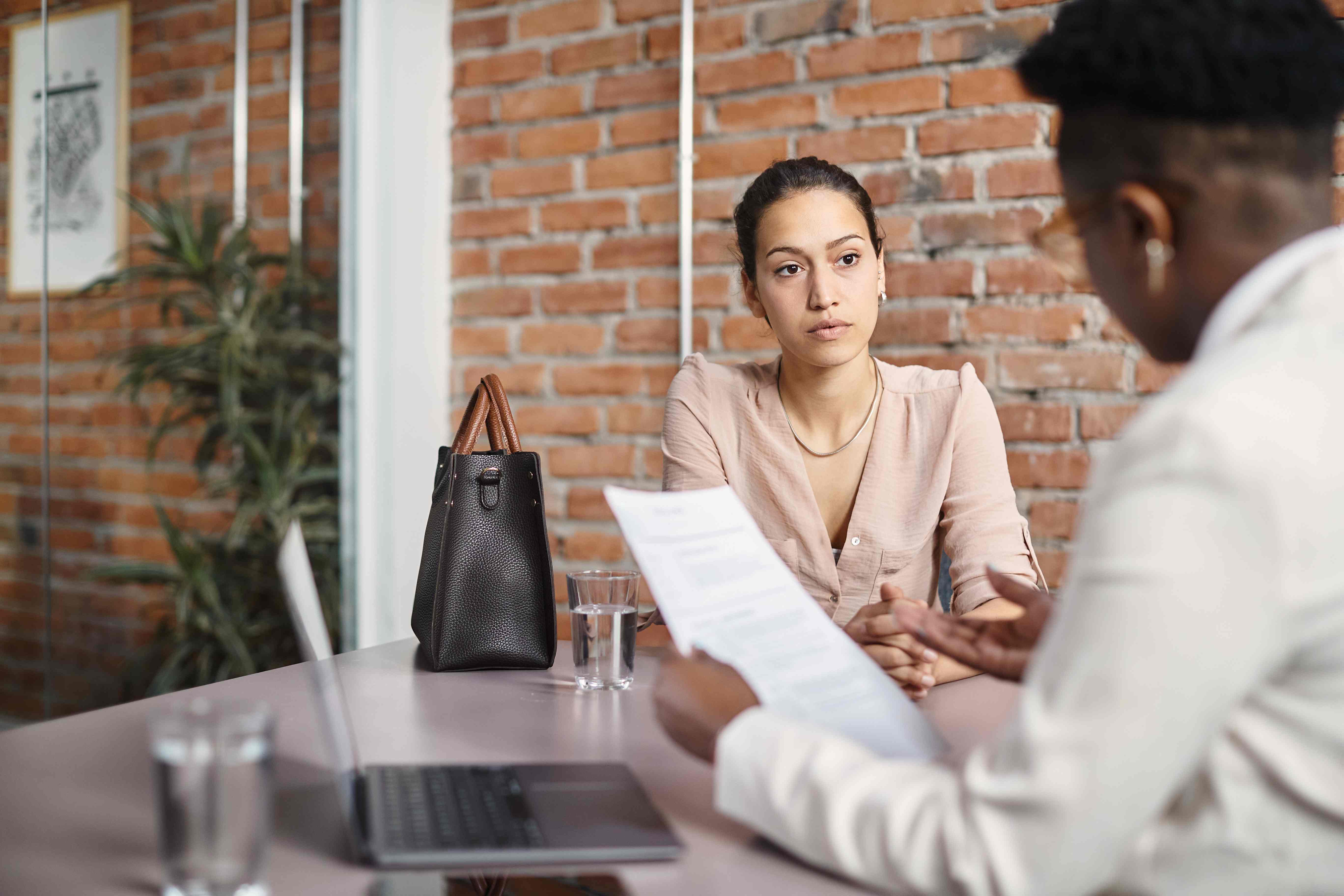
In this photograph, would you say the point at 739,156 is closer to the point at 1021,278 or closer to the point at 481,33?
the point at 1021,278

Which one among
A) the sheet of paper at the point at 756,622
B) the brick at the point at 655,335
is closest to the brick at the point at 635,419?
the brick at the point at 655,335

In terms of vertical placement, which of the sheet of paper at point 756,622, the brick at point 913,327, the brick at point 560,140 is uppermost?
the brick at point 560,140

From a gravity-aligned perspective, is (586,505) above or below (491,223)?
below

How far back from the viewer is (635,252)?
2.50 m

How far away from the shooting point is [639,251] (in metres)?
2.49

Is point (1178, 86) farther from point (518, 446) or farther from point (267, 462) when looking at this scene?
point (267, 462)

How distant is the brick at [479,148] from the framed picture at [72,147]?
2.49 feet

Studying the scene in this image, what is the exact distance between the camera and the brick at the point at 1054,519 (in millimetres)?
2098

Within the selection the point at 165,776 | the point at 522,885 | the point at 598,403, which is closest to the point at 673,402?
the point at 598,403

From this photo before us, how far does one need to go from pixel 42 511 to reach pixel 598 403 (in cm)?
122

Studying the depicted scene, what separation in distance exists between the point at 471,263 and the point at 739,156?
0.79 metres

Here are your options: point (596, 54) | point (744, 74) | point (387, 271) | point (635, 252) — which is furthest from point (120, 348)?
point (744, 74)

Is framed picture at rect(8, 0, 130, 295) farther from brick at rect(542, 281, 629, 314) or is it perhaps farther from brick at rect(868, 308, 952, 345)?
brick at rect(868, 308, 952, 345)

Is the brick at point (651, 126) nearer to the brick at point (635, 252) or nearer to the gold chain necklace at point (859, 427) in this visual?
the brick at point (635, 252)
